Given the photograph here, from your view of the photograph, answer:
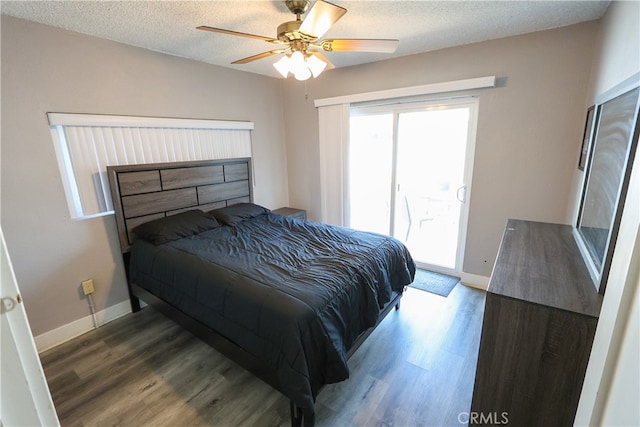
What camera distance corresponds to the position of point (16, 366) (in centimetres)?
47

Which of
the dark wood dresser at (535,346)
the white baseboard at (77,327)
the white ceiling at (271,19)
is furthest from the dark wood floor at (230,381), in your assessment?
the white ceiling at (271,19)

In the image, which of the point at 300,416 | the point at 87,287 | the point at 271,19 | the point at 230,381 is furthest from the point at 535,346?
the point at 87,287

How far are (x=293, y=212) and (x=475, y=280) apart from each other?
93.8 inches

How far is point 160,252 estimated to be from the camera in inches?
92.0

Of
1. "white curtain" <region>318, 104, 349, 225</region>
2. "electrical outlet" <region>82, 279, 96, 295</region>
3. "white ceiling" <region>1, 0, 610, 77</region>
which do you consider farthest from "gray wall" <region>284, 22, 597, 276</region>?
"electrical outlet" <region>82, 279, 96, 295</region>

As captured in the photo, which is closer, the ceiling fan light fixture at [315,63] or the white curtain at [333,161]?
the ceiling fan light fixture at [315,63]

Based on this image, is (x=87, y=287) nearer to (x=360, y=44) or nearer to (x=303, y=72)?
(x=303, y=72)

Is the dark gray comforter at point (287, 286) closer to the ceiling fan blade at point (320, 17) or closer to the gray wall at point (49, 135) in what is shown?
the gray wall at point (49, 135)

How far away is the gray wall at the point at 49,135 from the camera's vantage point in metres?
2.01

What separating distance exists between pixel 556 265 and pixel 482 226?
150 cm

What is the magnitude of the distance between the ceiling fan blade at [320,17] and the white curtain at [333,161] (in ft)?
6.24

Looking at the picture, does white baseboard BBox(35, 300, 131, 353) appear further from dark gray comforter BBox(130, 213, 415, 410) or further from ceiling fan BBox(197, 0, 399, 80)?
ceiling fan BBox(197, 0, 399, 80)

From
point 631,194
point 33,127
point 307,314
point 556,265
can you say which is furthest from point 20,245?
point 556,265

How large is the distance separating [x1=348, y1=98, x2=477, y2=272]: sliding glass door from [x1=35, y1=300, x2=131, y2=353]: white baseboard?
2.74m
